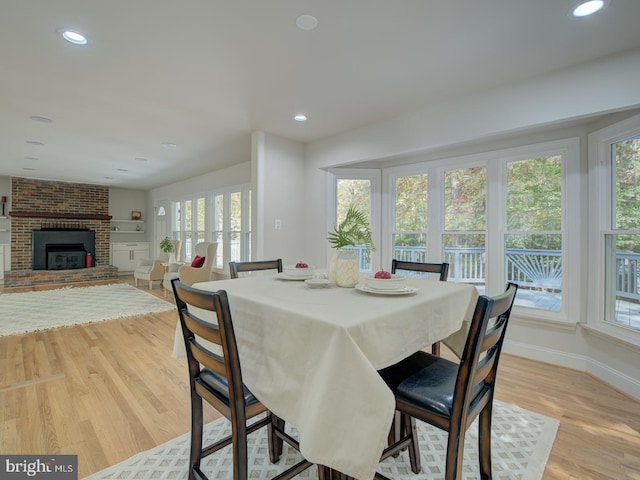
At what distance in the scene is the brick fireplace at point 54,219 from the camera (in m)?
7.40

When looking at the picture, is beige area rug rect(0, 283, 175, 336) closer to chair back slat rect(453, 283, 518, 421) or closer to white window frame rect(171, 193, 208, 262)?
white window frame rect(171, 193, 208, 262)

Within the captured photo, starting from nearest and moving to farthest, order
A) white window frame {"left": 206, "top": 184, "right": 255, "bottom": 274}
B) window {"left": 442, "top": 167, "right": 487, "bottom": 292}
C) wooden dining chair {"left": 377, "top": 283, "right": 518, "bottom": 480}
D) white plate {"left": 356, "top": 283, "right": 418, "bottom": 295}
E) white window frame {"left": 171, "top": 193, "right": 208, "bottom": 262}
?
wooden dining chair {"left": 377, "top": 283, "right": 518, "bottom": 480}, white plate {"left": 356, "top": 283, "right": 418, "bottom": 295}, window {"left": 442, "top": 167, "right": 487, "bottom": 292}, white window frame {"left": 206, "top": 184, "right": 255, "bottom": 274}, white window frame {"left": 171, "top": 193, "right": 208, "bottom": 262}

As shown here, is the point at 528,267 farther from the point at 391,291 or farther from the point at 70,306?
the point at 70,306

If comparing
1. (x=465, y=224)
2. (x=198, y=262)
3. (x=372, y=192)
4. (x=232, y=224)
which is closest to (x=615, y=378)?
(x=465, y=224)

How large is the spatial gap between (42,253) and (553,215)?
10060 mm

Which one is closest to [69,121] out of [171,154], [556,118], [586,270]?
[171,154]

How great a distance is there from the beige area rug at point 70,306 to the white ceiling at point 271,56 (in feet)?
8.10

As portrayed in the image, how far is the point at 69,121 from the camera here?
3.58 m

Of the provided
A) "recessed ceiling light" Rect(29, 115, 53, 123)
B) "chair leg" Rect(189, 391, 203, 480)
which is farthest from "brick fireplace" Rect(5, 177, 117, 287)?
"chair leg" Rect(189, 391, 203, 480)

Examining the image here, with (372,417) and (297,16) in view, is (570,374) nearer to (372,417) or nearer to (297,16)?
(372,417)

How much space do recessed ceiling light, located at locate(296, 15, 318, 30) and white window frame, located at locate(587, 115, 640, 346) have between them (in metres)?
2.39

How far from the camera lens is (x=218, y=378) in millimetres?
1337

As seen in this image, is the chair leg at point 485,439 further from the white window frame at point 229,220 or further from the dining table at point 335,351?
the white window frame at point 229,220

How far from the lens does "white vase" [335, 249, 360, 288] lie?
64.5 inches
